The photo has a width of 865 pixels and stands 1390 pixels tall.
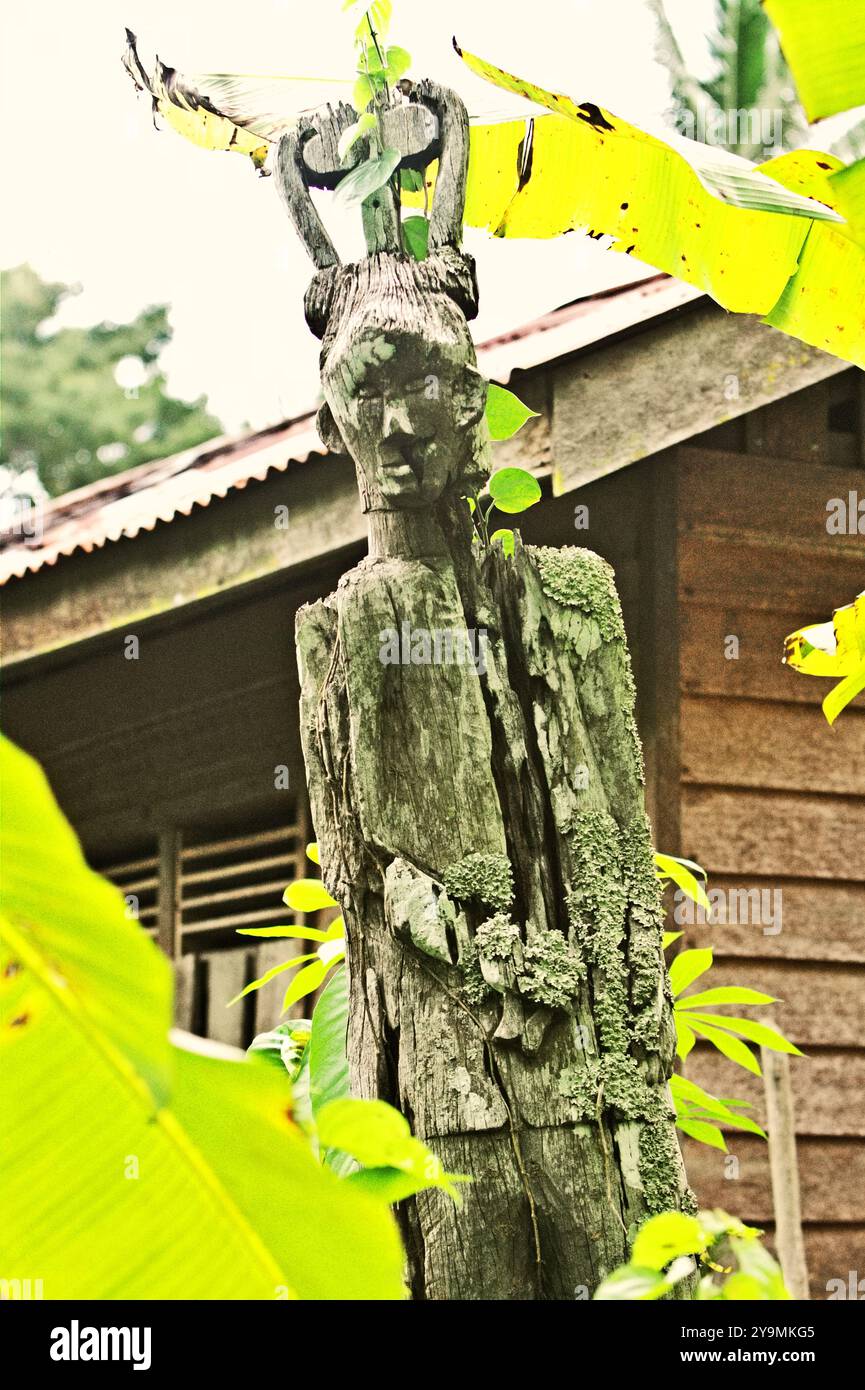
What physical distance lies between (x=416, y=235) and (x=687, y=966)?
44.7 inches

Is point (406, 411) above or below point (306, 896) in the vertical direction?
above

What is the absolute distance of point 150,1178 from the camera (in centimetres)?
57

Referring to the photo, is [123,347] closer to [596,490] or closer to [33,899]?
[596,490]

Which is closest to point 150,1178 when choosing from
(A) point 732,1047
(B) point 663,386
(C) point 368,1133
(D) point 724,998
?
(C) point 368,1133

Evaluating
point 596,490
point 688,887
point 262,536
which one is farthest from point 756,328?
point 688,887

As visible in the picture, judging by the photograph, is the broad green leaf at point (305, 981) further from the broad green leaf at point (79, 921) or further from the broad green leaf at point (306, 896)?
the broad green leaf at point (79, 921)

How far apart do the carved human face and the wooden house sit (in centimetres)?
150

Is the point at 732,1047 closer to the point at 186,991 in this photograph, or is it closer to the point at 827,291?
the point at 827,291

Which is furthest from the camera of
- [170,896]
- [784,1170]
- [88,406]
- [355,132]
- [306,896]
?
[88,406]

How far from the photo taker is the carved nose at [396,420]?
4.31 feet

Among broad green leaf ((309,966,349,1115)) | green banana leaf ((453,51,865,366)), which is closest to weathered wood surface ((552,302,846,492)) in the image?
green banana leaf ((453,51,865,366))

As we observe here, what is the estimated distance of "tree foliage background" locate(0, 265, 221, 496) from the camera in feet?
64.4

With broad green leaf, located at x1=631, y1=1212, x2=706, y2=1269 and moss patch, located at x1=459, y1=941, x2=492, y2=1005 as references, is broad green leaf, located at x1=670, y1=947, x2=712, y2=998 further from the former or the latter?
broad green leaf, located at x1=631, y1=1212, x2=706, y2=1269
